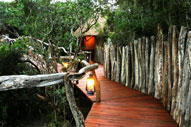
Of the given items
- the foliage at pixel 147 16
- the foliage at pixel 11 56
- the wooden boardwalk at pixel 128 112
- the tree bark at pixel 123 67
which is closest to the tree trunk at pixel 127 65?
the tree bark at pixel 123 67

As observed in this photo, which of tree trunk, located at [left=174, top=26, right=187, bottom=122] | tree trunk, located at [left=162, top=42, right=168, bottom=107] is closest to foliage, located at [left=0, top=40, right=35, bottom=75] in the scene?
tree trunk, located at [left=162, top=42, right=168, bottom=107]

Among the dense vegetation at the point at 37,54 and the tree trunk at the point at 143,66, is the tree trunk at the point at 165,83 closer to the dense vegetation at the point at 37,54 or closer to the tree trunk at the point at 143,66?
the tree trunk at the point at 143,66

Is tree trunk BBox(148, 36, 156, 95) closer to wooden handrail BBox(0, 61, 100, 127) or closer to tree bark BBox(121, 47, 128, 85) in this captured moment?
tree bark BBox(121, 47, 128, 85)

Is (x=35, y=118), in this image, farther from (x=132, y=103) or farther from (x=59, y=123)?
(x=132, y=103)

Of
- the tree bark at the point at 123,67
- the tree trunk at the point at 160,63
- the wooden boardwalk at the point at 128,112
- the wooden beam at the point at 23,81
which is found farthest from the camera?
the tree bark at the point at 123,67

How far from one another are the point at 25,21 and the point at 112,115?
4.10 meters

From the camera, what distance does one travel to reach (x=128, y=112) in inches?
146

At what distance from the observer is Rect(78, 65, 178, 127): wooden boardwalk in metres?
3.20

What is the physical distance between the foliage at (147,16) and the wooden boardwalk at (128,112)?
219 cm

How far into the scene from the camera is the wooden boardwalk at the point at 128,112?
320 centimetres

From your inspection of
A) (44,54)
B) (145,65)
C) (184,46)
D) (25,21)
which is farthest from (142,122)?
(25,21)

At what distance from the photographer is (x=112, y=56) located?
648 cm

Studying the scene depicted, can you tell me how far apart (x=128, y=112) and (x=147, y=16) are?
365cm

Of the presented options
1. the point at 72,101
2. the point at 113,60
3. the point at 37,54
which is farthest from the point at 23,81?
the point at 113,60
